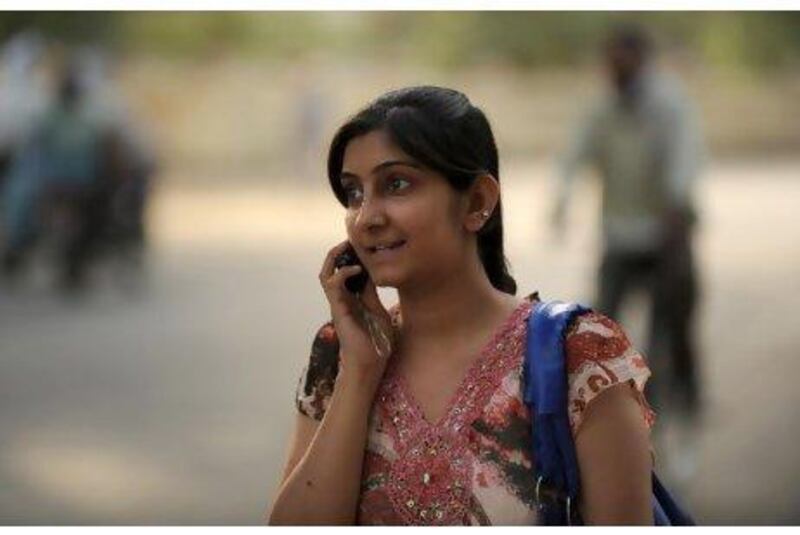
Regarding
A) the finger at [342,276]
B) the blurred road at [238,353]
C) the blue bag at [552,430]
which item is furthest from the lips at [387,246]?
the blurred road at [238,353]

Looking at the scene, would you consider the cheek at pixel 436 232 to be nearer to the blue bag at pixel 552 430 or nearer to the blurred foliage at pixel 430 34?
the blue bag at pixel 552 430

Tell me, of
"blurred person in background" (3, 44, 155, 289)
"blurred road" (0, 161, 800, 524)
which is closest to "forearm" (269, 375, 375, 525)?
"blurred road" (0, 161, 800, 524)

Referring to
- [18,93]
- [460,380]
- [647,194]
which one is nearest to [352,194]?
[460,380]

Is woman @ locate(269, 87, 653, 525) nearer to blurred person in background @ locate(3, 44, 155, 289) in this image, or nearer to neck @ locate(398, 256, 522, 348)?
neck @ locate(398, 256, 522, 348)

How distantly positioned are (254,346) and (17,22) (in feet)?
15.4

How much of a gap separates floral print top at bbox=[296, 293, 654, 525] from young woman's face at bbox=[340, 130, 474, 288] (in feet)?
0.49

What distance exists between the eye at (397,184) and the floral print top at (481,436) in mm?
231

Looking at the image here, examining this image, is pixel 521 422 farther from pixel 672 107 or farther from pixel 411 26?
pixel 411 26

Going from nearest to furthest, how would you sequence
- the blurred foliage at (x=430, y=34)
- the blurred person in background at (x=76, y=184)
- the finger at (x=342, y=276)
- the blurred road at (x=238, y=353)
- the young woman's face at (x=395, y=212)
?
1. the young woman's face at (x=395, y=212)
2. the finger at (x=342, y=276)
3. the blurred road at (x=238, y=353)
4. the blurred person in background at (x=76, y=184)
5. the blurred foliage at (x=430, y=34)

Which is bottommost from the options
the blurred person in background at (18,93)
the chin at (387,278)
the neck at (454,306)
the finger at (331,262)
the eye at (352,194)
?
the neck at (454,306)

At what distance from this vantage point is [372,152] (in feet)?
7.03

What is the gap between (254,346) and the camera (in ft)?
30.2

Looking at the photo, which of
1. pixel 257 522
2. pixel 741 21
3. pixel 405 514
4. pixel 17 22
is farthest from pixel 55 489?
pixel 741 21

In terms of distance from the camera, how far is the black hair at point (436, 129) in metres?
2.12
